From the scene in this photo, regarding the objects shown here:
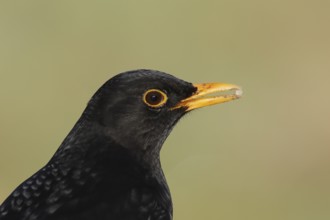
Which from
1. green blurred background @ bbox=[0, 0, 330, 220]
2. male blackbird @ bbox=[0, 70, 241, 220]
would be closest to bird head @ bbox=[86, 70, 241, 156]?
male blackbird @ bbox=[0, 70, 241, 220]

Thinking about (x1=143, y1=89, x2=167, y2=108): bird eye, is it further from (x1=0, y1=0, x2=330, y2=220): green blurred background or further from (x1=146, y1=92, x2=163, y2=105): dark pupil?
(x1=0, y1=0, x2=330, y2=220): green blurred background

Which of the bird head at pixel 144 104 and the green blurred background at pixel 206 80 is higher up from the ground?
the green blurred background at pixel 206 80

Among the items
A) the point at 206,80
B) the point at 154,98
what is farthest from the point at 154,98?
the point at 206,80

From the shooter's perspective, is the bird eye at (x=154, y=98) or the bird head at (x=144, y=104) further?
the bird eye at (x=154, y=98)

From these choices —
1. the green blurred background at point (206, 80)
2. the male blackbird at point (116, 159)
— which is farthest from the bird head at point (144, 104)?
the green blurred background at point (206, 80)

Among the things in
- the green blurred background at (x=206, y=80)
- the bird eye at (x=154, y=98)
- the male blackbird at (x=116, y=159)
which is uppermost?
the green blurred background at (x=206, y=80)

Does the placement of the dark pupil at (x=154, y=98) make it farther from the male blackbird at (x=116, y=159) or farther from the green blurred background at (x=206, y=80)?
the green blurred background at (x=206, y=80)

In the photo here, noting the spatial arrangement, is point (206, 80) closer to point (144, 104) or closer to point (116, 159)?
point (144, 104)
